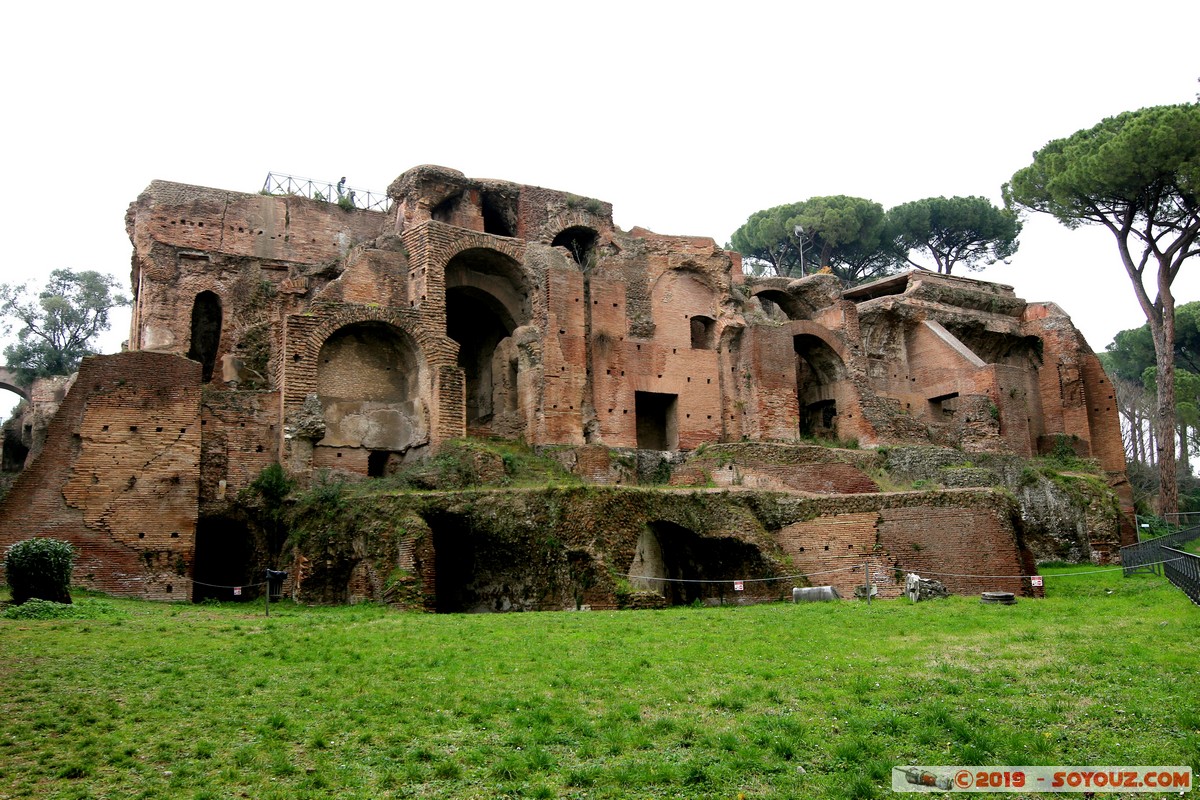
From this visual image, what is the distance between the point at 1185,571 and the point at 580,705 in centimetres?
1096

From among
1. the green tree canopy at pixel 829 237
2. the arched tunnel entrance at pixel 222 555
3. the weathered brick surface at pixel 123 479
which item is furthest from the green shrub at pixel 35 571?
the green tree canopy at pixel 829 237

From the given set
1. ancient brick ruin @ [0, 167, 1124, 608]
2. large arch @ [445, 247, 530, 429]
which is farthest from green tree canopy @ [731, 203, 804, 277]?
large arch @ [445, 247, 530, 429]

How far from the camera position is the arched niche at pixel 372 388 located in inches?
1049

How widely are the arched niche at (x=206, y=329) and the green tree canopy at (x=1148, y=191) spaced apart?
27.7 metres

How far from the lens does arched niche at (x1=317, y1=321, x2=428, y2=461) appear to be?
2666 centimetres

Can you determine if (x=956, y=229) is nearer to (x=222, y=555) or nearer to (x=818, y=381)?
(x=818, y=381)

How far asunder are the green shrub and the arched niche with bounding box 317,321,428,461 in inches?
378

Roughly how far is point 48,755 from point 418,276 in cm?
2055

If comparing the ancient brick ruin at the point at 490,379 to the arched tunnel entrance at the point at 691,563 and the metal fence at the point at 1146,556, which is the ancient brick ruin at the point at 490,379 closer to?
the arched tunnel entrance at the point at 691,563

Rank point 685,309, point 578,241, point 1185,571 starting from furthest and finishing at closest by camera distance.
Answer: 1. point 578,241
2. point 685,309
3. point 1185,571

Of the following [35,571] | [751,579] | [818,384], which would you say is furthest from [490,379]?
[35,571]

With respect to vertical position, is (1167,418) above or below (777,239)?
below

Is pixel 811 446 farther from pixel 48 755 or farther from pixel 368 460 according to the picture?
pixel 48 755

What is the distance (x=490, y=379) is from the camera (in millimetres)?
31844
